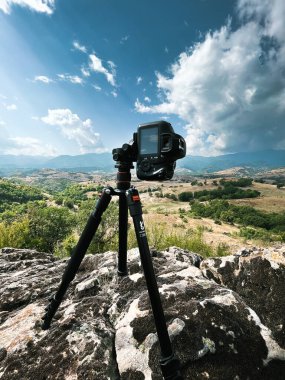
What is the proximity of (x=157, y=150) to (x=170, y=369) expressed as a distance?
2.40 meters

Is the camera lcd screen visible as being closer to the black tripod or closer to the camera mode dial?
the camera mode dial

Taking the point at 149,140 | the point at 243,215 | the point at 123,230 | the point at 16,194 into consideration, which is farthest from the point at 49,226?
the point at 16,194

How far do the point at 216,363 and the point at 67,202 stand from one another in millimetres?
143530

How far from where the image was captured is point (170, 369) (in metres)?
2.67

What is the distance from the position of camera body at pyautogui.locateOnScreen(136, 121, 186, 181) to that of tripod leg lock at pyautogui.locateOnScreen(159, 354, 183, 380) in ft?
6.47

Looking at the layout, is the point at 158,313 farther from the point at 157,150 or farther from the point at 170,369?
the point at 157,150

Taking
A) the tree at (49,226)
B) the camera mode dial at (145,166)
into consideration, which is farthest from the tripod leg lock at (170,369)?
the tree at (49,226)

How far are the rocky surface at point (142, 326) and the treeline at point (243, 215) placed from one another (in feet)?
300

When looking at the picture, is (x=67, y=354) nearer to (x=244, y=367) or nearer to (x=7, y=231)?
(x=244, y=367)

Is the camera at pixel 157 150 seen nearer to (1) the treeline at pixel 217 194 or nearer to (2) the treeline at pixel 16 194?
(1) the treeline at pixel 217 194

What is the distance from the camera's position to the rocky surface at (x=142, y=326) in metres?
3.00

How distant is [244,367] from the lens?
2998 millimetres

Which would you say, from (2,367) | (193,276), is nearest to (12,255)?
(2,367)

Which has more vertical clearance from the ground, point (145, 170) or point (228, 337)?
point (145, 170)
